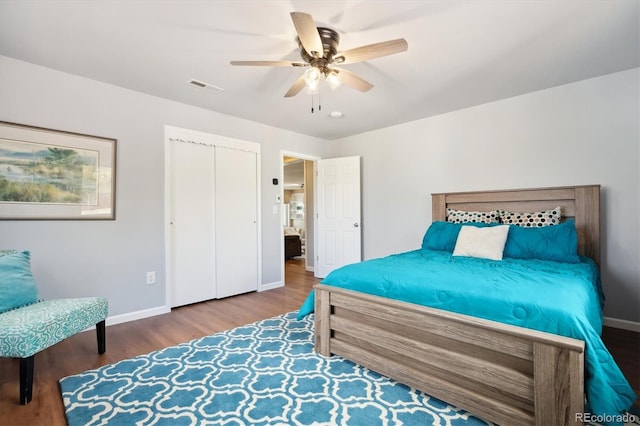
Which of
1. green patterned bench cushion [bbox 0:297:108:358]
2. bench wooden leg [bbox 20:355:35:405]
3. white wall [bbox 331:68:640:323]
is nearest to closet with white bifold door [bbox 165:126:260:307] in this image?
green patterned bench cushion [bbox 0:297:108:358]

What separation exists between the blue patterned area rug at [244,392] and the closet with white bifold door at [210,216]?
1340mm

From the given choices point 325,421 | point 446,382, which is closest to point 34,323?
point 325,421

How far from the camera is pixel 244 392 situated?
1.81m

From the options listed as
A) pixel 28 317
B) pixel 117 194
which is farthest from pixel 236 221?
pixel 28 317

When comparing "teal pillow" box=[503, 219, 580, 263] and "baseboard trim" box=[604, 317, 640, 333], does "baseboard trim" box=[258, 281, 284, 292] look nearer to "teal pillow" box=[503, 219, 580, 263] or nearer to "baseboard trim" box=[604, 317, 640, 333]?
"teal pillow" box=[503, 219, 580, 263]

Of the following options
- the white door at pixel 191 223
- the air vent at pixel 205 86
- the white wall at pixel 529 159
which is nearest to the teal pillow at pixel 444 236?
the white wall at pixel 529 159

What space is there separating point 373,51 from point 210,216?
2.74 m

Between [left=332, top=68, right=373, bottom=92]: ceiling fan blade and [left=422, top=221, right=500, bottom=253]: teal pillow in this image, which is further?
[left=422, top=221, right=500, bottom=253]: teal pillow

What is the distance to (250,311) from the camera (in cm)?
335

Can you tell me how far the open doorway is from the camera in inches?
226

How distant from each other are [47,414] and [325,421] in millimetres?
1520

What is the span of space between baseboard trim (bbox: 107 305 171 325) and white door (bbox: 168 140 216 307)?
0.48 feet

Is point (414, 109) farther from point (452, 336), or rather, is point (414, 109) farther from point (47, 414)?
point (47, 414)

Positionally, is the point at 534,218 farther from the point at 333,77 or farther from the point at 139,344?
the point at 139,344
